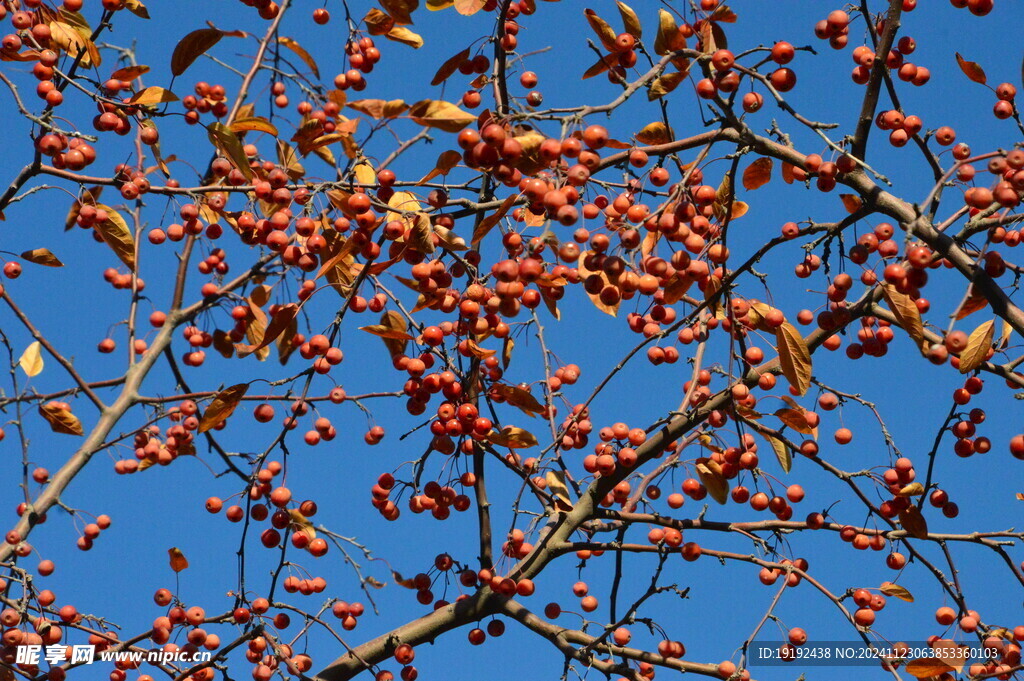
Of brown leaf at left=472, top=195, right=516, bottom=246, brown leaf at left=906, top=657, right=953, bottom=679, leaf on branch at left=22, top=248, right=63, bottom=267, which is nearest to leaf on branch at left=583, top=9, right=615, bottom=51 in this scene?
brown leaf at left=472, top=195, right=516, bottom=246

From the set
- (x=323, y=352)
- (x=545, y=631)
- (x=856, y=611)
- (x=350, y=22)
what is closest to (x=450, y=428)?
(x=323, y=352)

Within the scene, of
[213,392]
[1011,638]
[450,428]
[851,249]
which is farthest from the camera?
[213,392]

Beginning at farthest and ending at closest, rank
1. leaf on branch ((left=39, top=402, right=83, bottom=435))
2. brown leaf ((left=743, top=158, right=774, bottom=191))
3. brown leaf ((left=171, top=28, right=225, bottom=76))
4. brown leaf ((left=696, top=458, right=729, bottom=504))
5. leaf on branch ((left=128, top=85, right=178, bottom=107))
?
1. leaf on branch ((left=39, top=402, right=83, bottom=435))
2. brown leaf ((left=696, top=458, right=729, bottom=504))
3. leaf on branch ((left=128, top=85, right=178, bottom=107))
4. brown leaf ((left=171, top=28, right=225, bottom=76))
5. brown leaf ((left=743, top=158, right=774, bottom=191))

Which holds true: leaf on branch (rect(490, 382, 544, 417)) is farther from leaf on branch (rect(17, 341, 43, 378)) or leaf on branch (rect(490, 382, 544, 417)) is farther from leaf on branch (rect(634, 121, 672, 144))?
leaf on branch (rect(17, 341, 43, 378))

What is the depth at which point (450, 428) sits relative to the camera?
12.2 feet

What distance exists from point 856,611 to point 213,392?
2831mm

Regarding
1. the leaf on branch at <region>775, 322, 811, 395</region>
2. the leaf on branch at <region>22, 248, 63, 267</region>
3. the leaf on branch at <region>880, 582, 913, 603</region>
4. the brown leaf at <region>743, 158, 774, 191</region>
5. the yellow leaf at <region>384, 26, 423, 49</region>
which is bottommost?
the leaf on branch at <region>880, 582, 913, 603</region>

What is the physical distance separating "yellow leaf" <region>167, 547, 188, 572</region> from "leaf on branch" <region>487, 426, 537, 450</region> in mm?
1499

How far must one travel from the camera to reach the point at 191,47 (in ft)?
12.4

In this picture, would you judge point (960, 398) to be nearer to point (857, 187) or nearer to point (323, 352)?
point (857, 187)

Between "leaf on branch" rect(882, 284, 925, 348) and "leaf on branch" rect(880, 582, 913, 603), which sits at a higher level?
"leaf on branch" rect(882, 284, 925, 348)

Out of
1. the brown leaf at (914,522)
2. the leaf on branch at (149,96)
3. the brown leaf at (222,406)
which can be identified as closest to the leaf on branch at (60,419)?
the brown leaf at (222,406)

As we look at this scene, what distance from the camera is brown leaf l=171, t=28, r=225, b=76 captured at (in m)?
3.77

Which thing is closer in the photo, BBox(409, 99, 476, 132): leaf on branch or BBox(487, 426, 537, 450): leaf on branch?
BBox(409, 99, 476, 132): leaf on branch
